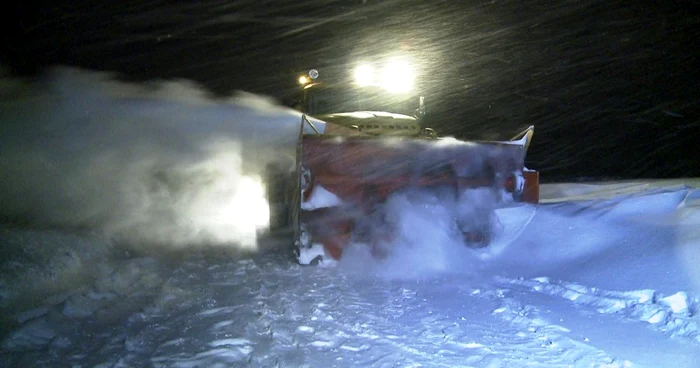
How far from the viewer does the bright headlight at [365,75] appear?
9461 millimetres

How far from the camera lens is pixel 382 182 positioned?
6.89 m

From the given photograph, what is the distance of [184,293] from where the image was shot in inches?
210

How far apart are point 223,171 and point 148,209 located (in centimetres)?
161

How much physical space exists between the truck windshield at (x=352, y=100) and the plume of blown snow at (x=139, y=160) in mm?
406

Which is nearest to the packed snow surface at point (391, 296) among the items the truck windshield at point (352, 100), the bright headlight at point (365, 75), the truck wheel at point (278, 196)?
the truck wheel at point (278, 196)

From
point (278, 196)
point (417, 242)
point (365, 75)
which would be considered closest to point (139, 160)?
point (278, 196)

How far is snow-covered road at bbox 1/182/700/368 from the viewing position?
3.62 meters

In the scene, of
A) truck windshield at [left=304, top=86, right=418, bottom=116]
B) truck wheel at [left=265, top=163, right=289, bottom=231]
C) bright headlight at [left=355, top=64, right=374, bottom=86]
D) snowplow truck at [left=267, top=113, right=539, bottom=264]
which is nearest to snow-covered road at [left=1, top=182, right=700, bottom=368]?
snowplow truck at [left=267, top=113, right=539, bottom=264]

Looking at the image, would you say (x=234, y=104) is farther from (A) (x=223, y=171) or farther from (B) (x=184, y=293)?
(B) (x=184, y=293)

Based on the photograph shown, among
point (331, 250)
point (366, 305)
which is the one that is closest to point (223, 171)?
point (331, 250)

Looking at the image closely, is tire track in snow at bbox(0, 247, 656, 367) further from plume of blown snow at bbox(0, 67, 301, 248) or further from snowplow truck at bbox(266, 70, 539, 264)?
plume of blown snow at bbox(0, 67, 301, 248)

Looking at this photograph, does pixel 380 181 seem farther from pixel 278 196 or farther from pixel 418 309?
pixel 278 196

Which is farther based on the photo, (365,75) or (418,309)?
(365,75)

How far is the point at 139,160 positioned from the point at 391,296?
6775 millimetres
